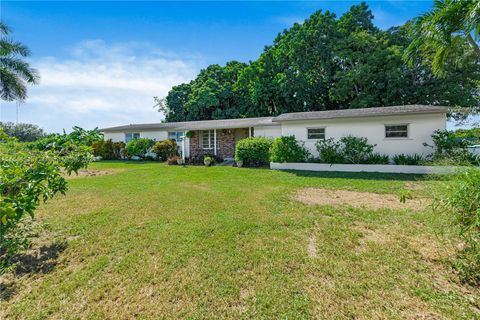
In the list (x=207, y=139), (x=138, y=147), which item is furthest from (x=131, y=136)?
(x=207, y=139)

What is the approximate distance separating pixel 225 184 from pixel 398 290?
635cm

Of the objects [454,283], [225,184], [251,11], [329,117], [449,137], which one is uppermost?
[251,11]

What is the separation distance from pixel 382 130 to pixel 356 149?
179 cm

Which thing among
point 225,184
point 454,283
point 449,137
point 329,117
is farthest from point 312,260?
point 449,137

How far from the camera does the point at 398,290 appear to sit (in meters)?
2.52

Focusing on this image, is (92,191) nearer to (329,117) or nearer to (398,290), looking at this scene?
(398,290)

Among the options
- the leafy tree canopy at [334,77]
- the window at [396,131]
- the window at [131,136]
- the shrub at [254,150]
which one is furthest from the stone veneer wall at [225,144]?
the window at [396,131]

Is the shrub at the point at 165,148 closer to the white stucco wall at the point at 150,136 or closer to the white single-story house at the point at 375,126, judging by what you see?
the white stucco wall at the point at 150,136

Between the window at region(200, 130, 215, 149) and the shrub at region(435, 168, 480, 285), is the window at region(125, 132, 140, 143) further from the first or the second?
the shrub at region(435, 168, 480, 285)

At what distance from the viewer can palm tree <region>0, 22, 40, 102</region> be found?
14.7m

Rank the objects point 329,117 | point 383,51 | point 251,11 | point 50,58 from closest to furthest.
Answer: point 50,58, point 251,11, point 329,117, point 383,51

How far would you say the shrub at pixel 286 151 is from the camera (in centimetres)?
1216

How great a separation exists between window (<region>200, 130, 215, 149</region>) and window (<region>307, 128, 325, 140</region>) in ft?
27.6

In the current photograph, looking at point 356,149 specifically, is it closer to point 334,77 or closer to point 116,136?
point 334,77
